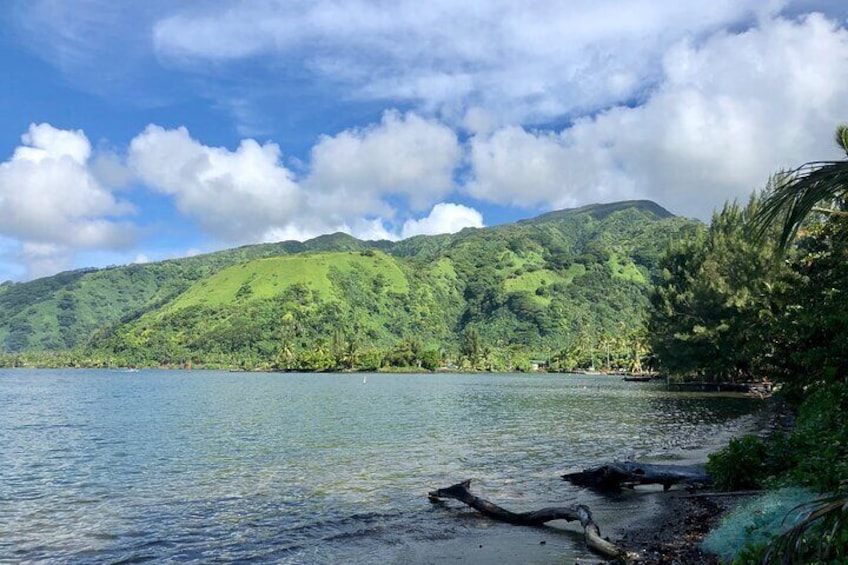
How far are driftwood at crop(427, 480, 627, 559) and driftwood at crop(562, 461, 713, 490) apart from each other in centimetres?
621

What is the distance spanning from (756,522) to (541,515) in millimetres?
8122

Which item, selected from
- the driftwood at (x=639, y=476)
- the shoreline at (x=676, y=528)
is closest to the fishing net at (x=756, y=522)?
the shoreline at (x=676, y=528)

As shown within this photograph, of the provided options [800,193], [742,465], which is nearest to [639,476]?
[742,465]

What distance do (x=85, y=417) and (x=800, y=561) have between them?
73.2 meters

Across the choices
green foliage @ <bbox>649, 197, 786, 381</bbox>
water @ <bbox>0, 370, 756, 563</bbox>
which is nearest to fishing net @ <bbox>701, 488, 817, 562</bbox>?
water @ <bbox>0, 370, 756, 563</bbox>

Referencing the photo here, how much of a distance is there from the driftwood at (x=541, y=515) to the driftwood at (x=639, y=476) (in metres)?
6.21

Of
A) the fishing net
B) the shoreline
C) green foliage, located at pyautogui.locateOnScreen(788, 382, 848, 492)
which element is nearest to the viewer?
green foliage, located at pyautogui.locateOnScreen(788, 382, 848, 492)

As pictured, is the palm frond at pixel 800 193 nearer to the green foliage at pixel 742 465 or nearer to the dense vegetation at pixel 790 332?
the dense vegetation at pixel 790 332

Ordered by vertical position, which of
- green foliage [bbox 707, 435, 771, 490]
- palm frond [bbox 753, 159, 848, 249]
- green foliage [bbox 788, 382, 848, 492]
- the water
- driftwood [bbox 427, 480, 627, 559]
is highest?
palm frond [bbox 753, 159, 848, 249]

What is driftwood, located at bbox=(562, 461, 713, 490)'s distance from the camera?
23.4 meters

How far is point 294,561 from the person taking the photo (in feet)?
56.9

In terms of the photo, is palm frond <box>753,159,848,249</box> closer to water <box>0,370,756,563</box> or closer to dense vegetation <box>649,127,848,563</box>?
dense vegetation <box>649,127,848,563</box>

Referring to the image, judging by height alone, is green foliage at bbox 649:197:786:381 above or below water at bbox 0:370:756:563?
above

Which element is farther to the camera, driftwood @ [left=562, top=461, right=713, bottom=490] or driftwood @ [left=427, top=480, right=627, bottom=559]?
driftwood @ [left=562, top=461, right=713, bottom=490]
